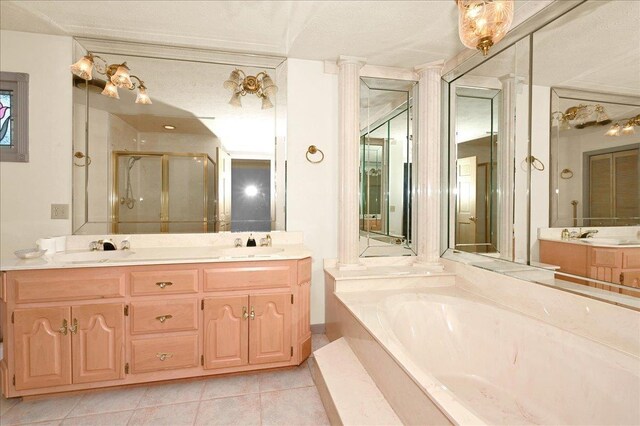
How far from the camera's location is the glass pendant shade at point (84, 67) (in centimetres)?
204

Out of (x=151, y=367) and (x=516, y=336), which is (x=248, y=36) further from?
(x=516, y=336)

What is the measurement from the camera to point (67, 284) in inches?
68.8

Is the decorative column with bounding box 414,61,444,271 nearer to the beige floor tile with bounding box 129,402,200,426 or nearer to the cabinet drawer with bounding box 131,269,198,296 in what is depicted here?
the cabinet drawer with bounding box 131,269,198,296

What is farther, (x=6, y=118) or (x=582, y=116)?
(x=6, y=118)

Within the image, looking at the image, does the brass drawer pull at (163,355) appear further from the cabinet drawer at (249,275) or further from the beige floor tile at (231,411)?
the cabinet drawer at (249,275)

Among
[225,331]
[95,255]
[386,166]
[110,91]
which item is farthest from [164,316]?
[386,166]

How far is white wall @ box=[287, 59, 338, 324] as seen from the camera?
2.60 meters

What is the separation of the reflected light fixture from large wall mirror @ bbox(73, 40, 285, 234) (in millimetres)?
1699

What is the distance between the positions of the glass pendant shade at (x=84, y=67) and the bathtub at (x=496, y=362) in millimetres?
2459

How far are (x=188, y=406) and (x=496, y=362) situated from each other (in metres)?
1.84

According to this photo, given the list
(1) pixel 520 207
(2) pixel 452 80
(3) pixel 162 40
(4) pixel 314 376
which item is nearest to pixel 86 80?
(3) pixel 162 40

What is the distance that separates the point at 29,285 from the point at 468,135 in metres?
3.31

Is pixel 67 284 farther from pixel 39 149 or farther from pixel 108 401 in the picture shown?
pixel 39 149

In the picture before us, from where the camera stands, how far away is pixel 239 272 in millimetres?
1974
